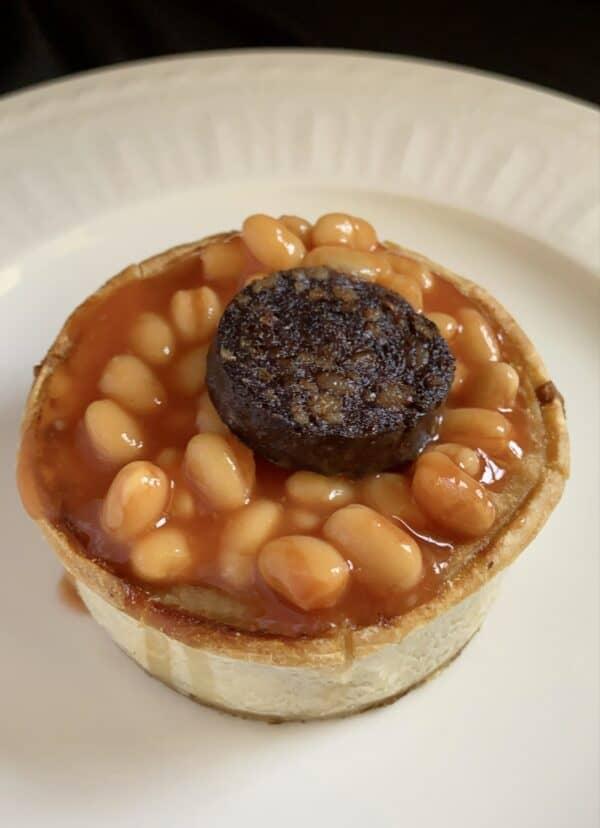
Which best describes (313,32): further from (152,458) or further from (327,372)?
(152,458)

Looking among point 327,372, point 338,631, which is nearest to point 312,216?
point 327,372

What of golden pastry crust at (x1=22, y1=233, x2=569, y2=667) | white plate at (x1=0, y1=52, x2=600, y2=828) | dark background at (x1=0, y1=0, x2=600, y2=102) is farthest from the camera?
dark background at (x1=0, y1=0, x2=600, y2=102)

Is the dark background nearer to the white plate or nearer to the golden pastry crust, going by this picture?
the white plate

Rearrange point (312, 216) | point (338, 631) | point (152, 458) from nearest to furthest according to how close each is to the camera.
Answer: point (338, 631), point (152, 458), point (312, 216)

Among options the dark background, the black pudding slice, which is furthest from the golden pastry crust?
the dark background

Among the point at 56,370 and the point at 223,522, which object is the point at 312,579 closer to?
the point at 223,522

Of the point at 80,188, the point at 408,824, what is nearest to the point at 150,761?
the point at 408,824
